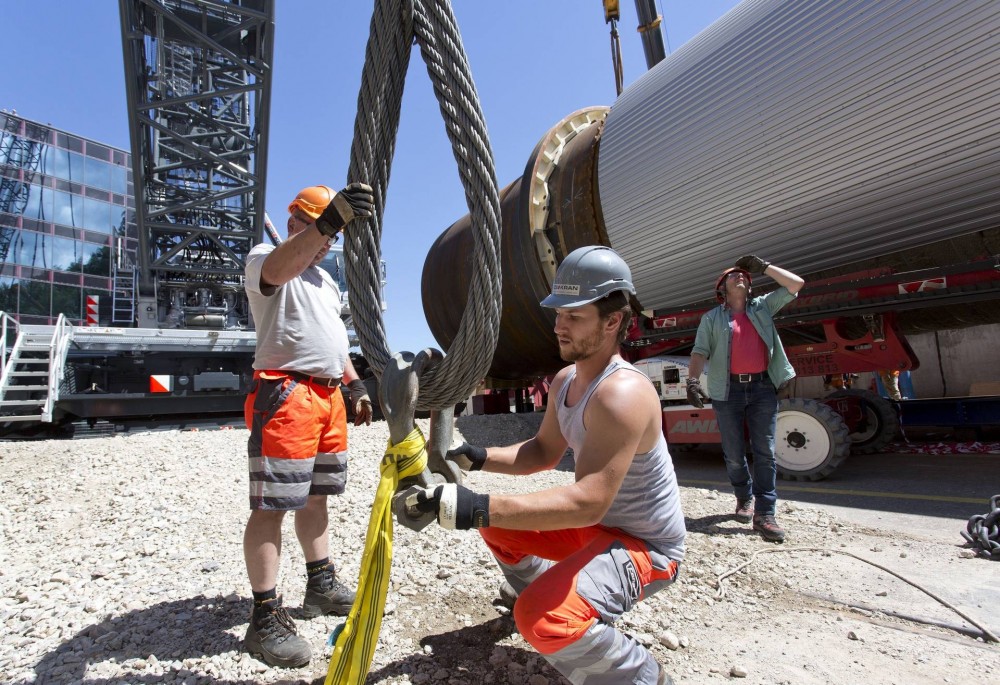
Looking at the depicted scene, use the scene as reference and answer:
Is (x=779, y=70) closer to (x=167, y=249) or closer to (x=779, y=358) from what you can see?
(x=779, y=358)

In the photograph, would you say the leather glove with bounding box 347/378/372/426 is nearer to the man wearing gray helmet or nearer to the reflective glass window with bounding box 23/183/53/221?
the man wearing gray helmet

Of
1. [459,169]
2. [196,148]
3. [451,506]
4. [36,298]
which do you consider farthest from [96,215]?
[451,506]

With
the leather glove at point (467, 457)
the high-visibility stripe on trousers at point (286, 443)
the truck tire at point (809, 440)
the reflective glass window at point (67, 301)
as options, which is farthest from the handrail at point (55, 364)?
the reflective glass window at point (67, 301)

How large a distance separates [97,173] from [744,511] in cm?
2849

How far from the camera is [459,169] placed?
136 cm

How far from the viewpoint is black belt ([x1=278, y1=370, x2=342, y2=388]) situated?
2.06 metres

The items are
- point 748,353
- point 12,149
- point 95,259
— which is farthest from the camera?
point 95,259

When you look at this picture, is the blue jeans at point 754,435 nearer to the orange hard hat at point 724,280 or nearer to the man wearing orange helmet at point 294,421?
the orange hard hat at point 724,280

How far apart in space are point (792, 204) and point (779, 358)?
1714mm

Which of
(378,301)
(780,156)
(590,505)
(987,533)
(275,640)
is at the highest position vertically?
(780,156)

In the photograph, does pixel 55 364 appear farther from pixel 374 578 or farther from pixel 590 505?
pixel 590 505

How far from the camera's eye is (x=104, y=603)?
2.22m

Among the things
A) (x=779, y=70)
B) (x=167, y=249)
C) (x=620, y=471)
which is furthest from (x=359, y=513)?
(x=167, y=249)

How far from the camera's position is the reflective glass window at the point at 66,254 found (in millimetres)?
21312
